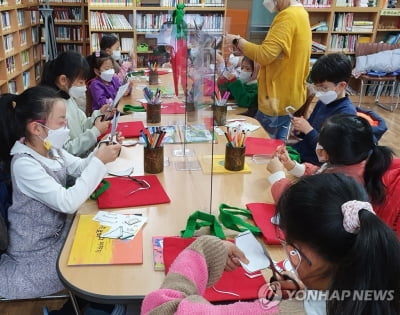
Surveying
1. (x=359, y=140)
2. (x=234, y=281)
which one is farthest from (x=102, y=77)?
(x=234, y=281)

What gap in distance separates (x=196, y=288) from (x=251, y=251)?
0.27 metres

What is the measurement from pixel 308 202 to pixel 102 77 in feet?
7.36

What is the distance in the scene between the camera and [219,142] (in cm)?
196

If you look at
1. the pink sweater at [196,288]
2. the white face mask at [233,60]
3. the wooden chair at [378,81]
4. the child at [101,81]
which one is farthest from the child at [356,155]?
the wooden chair at [378,81]

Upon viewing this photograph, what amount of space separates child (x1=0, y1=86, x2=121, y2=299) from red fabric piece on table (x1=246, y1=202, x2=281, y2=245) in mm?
563

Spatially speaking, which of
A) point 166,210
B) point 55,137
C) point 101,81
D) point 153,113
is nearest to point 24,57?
point 101,81

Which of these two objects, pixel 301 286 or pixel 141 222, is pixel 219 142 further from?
pixel 301 286

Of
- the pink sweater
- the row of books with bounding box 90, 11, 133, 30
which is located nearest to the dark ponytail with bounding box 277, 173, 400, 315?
the pink sweater

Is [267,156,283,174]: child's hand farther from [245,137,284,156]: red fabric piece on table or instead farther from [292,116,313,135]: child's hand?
[292,116,313,135]: child's hand

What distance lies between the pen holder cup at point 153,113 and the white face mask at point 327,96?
2.97ft

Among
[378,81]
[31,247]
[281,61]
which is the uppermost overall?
[281,61]

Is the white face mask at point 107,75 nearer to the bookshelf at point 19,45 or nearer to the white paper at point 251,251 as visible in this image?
the white paper at point 251,251

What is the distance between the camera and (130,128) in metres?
2.13

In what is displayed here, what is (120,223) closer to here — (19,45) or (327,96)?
(327,96)
